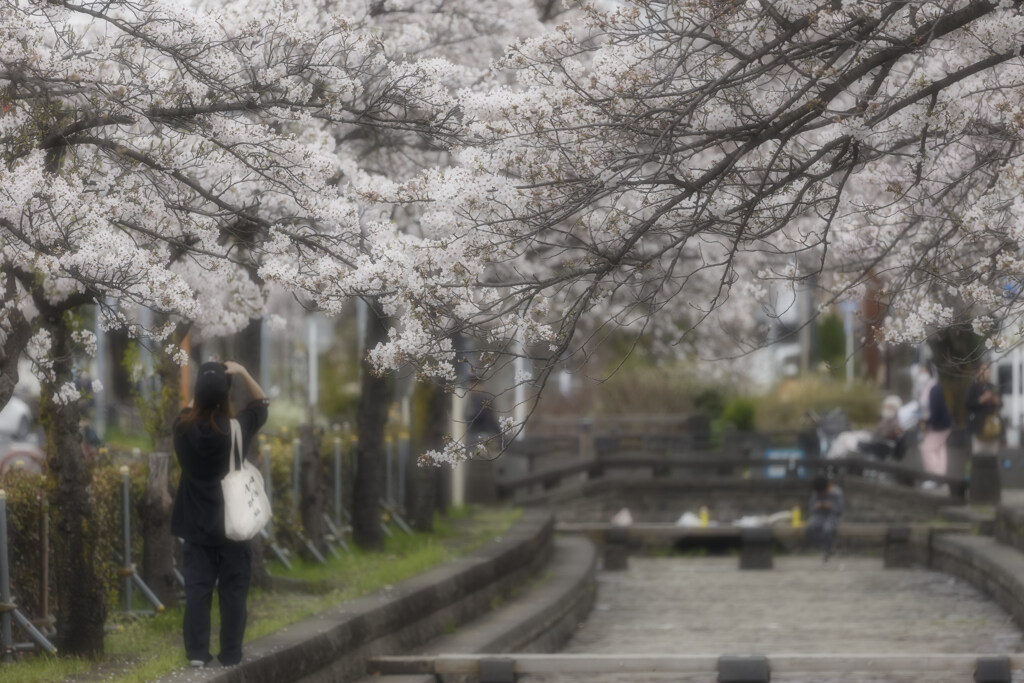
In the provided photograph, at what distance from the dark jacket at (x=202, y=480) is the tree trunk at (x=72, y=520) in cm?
55

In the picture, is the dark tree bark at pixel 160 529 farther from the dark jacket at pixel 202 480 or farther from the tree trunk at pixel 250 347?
the dark jacket at pixel 202 480

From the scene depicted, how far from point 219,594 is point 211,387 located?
1077 millimetres

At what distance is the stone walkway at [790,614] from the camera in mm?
12898

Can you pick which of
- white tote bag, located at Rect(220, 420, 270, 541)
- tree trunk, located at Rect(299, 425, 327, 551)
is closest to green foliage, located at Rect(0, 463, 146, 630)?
white tote bag, located at Rect(220, 420, 270, 541)

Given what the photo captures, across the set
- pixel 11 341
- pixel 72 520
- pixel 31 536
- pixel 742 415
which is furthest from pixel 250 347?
pixel 742 415

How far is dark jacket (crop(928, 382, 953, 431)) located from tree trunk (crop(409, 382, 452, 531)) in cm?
794

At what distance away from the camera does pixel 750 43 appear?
861cm

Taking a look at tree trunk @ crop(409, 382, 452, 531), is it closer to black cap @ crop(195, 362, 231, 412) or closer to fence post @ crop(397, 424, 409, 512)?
fence post @ crop(397, 424, 409, 512)

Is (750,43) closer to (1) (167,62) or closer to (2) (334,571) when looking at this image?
(1) (167,62)

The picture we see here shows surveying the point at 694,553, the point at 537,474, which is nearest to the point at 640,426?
the point at 537,474

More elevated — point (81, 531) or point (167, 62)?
point (167, 62)

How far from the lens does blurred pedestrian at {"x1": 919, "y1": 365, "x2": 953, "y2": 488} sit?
22688mm

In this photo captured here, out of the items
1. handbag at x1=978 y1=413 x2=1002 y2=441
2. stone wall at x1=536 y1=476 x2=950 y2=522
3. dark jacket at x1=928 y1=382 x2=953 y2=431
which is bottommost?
stone wall at x1=536 y1=476 x2=950 y2=522

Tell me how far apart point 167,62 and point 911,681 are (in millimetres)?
6337
